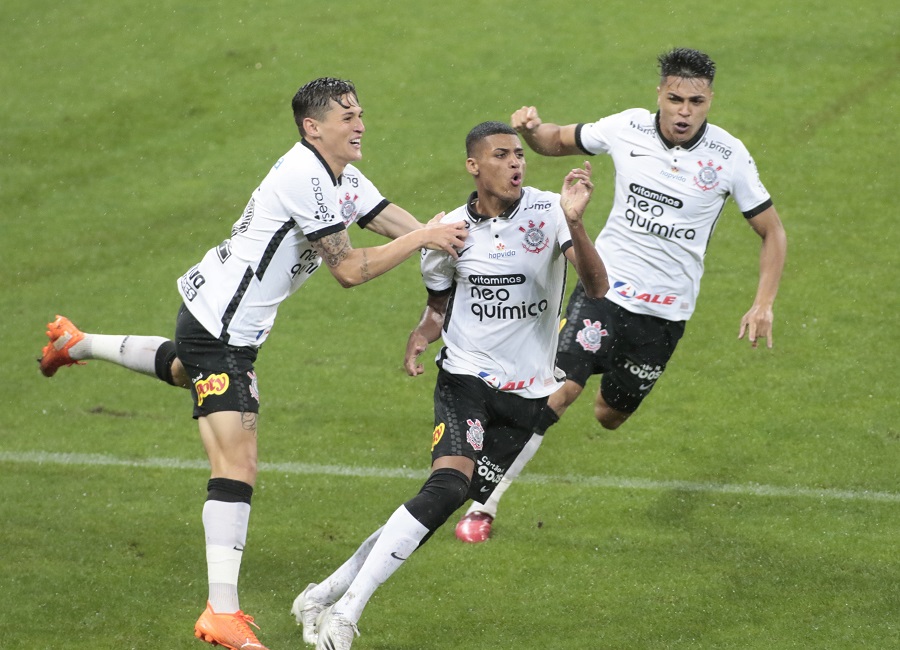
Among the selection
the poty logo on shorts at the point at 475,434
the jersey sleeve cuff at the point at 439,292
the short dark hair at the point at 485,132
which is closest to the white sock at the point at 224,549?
the poty logo on shorts at the point at 475,434

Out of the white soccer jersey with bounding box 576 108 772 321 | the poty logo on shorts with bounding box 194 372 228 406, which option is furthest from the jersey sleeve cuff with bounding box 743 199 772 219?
the poty logo on shorts with bounding box 194 372 228 406

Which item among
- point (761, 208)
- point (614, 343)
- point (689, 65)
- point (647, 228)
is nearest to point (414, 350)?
point (614, 343)

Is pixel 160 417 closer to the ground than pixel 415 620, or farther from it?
closer to the ground

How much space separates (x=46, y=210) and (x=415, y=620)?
30.6 feet

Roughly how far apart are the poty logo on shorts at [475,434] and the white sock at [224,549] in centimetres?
120

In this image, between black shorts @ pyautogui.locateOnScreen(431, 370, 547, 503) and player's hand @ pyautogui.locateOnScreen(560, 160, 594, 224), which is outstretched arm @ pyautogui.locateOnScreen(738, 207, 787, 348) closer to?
black shorts @ pyautogui.locateOnScreen(431, 370, 547, 503)

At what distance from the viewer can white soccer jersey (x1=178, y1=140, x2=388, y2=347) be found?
638cm

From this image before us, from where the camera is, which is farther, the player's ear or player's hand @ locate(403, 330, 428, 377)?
player's hand @ locate(403, 330, 428, 377)

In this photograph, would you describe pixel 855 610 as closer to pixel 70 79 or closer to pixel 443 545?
pixel 443 545

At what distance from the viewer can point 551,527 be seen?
8109mm

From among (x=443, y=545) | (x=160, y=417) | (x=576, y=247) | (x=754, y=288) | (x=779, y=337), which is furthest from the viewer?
(x=754, y=288)

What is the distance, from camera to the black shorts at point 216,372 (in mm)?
6438

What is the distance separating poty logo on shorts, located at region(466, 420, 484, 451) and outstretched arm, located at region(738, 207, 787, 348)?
167 cm

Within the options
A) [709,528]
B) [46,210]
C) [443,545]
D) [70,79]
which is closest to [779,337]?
[709,528]
